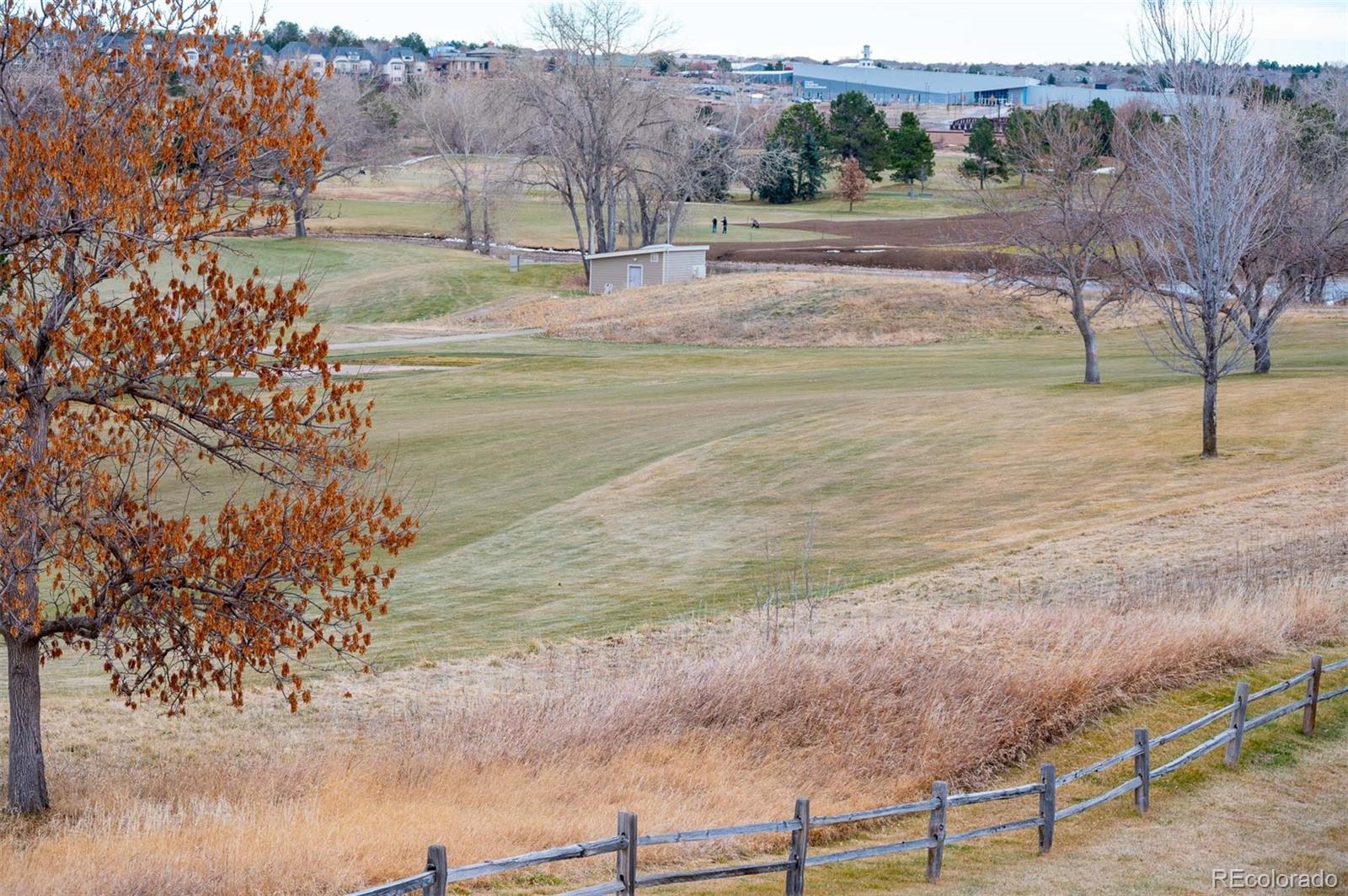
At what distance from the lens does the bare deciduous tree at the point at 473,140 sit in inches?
3804

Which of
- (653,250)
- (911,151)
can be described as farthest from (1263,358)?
(911,151)

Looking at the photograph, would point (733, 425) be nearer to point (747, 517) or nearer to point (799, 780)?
point (747, 517)

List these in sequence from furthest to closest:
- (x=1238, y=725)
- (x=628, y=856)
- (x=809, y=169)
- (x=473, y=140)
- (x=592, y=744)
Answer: (x=809, y=169), (x=473, y=140), (x=592, y=744), (x=1238, y=725), (x=628, y=856)

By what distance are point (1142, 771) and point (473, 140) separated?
93.5 metres

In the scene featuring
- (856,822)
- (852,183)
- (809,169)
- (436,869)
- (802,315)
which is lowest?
(856,822)

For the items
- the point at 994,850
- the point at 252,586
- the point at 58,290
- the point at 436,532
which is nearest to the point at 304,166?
the point at 58,290

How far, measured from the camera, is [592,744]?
14.0 meters

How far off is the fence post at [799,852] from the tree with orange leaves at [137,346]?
5010 millimetres

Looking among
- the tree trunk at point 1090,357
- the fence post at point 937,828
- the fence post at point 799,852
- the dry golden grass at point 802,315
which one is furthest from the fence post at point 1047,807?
the dry golden grass at point 802,315

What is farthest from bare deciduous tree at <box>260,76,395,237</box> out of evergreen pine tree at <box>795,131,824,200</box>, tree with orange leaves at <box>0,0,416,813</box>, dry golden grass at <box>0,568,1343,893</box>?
tree with orange leaves at <box>0,0,416,813</box>

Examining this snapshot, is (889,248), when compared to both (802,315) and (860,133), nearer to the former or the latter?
(802,315)

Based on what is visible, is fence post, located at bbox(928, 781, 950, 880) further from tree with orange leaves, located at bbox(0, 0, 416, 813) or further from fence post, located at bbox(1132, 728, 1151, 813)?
tree with orange leaves, located at bbox(0, 0, 416, 813)

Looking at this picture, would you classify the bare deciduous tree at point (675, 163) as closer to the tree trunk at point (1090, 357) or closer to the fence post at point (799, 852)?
the tree trunk at point (1090, 357)

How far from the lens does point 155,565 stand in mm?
12102
